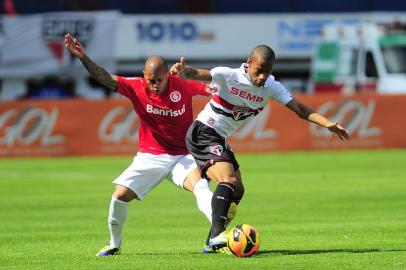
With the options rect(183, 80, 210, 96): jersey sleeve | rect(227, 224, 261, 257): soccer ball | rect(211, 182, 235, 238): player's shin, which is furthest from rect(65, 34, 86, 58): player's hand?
rect(227, 224, 261, 257): soccer ball

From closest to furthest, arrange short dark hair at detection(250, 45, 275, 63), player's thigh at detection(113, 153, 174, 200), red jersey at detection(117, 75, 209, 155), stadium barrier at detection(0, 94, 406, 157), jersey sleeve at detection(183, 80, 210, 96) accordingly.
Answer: short dark hair at detection(250, 45, 275, 63), player's thigh at detection(113, 153, 174, 200), red jersey at detection(117, 75, 209, 155), jersey sleeve at detection(183, 80, 210, 96), stadium barrier at detection(0, 94, 406, 157)

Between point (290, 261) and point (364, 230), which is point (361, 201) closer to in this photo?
point (364, 230)

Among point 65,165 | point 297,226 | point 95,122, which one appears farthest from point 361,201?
point 95,122

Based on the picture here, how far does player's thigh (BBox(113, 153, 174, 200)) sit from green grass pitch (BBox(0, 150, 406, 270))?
28.4 inches

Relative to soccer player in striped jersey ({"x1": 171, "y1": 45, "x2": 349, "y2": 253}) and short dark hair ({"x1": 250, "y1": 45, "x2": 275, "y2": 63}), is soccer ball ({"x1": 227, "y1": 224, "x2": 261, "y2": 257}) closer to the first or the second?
soccer player in striped jersey ({"x1": 171, "y1": 45, "x2": 349, "y2": 253})

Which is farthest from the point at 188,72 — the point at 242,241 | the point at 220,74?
the point at 242,241

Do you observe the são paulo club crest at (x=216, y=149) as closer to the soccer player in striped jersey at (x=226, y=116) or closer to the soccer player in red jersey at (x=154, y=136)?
the soccer player in striped jersey at (x=226, y=116)

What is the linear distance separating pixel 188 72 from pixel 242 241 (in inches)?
69.8

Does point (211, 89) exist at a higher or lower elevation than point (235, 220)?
higher

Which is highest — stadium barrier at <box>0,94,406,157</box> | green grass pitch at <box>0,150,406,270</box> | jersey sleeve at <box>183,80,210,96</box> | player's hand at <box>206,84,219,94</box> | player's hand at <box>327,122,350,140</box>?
player's hand at <box>206,84,219,94</box>

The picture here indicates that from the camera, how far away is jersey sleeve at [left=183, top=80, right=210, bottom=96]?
465 inches

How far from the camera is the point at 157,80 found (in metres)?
11.3

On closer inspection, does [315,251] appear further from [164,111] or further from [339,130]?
[164,111]

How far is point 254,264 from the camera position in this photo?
10.4 m
